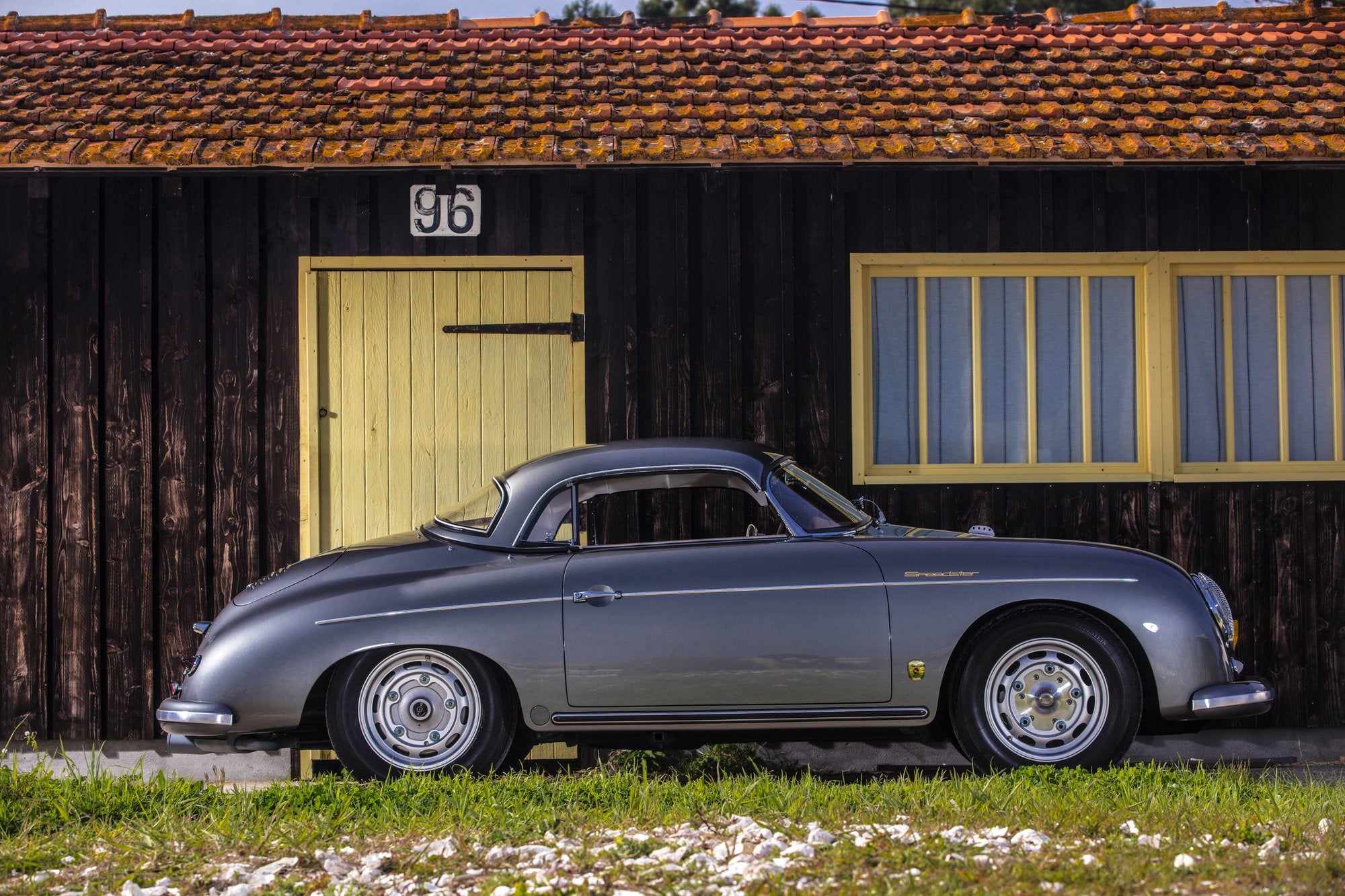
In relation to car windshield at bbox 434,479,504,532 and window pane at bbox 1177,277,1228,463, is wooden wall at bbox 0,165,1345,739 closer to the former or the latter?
window pane at bbox 1177,277,1228,463

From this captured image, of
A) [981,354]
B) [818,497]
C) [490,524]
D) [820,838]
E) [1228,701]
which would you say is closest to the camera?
[820,838]

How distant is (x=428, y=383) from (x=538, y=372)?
630mm

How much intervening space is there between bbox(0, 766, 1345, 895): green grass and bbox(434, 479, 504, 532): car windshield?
1123 mm

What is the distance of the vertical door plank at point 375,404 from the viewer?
6824 mm

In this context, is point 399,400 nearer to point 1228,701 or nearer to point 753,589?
point 753,589

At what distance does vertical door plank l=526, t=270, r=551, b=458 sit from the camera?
6855mm

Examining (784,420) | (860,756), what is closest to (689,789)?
(860,756)

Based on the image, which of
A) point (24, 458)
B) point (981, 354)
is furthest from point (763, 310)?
point (24, 458)

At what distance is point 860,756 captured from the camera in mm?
6637

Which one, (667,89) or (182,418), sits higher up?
(667,89)

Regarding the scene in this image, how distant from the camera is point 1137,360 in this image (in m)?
7.05

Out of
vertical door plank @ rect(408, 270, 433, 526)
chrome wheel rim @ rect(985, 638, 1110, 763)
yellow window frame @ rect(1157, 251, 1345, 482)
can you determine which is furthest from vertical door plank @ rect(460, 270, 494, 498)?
yellow window frame @ rect(1157, 251, 1345, 482)

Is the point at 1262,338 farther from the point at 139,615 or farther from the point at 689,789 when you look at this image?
the point at 139,615

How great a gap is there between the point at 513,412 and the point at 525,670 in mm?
2211
